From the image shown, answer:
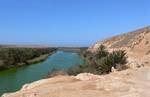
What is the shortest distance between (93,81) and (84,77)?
7.28 feet

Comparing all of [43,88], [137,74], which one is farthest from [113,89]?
[137,74]

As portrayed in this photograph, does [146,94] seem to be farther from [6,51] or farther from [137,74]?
[6,51]

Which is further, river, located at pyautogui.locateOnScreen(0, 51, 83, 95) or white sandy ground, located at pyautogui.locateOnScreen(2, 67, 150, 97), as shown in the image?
river, located at pyautogui.locateOnScreen(0, 51, 83, 95)

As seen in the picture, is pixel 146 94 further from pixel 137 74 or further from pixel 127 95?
pixel 137 74

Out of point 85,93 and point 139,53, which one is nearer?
point 85,93

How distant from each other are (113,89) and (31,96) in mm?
4181

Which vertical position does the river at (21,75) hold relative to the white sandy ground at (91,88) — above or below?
below

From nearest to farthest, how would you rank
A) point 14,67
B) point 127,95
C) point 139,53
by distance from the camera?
1. point 127,95
2. point 139,53
3. point 14,67

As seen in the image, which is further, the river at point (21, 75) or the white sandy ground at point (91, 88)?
the river at point (21, 75)

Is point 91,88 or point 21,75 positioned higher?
point 91,88

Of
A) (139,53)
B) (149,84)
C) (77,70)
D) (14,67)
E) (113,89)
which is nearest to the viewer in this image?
(113,89)

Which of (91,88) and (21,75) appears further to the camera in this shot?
(21,75)

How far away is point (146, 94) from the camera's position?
54.7 feet

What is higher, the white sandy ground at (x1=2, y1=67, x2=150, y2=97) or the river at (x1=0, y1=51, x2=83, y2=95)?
the white sandy ground at (x1=2, y1=67, x2=150, y2=97)
